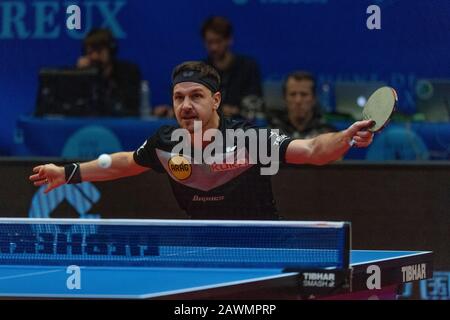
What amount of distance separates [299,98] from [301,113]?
0.37ft

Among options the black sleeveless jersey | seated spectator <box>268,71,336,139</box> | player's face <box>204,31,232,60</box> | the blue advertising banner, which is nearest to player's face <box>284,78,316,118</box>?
seated spectator <box>268,71,336,139</box>

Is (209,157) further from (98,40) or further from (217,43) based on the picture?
(98,40)

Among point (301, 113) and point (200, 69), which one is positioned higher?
point (200, 69)

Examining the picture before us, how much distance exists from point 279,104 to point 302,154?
2537 millimetres

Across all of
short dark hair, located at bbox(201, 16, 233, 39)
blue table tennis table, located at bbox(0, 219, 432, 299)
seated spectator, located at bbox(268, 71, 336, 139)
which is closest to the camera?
blue table tennis table, located at bbox(0, 219, 432, 299)

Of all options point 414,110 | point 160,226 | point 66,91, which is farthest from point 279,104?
point 160,226

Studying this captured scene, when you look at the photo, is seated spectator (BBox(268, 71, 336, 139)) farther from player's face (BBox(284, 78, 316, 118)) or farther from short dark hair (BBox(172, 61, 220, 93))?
short dark hair (BBox(172, 61, 220, 93))

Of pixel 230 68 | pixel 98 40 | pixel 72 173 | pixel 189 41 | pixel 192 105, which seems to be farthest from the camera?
pixel 189 41

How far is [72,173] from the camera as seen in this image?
5.75 metres

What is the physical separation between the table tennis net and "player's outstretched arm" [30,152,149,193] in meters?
A: 0.78

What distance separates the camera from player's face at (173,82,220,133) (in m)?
5.55

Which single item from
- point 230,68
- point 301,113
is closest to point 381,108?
point 301,113

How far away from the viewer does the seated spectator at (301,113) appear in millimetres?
7230

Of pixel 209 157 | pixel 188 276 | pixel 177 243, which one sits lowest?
pixel 188 276
